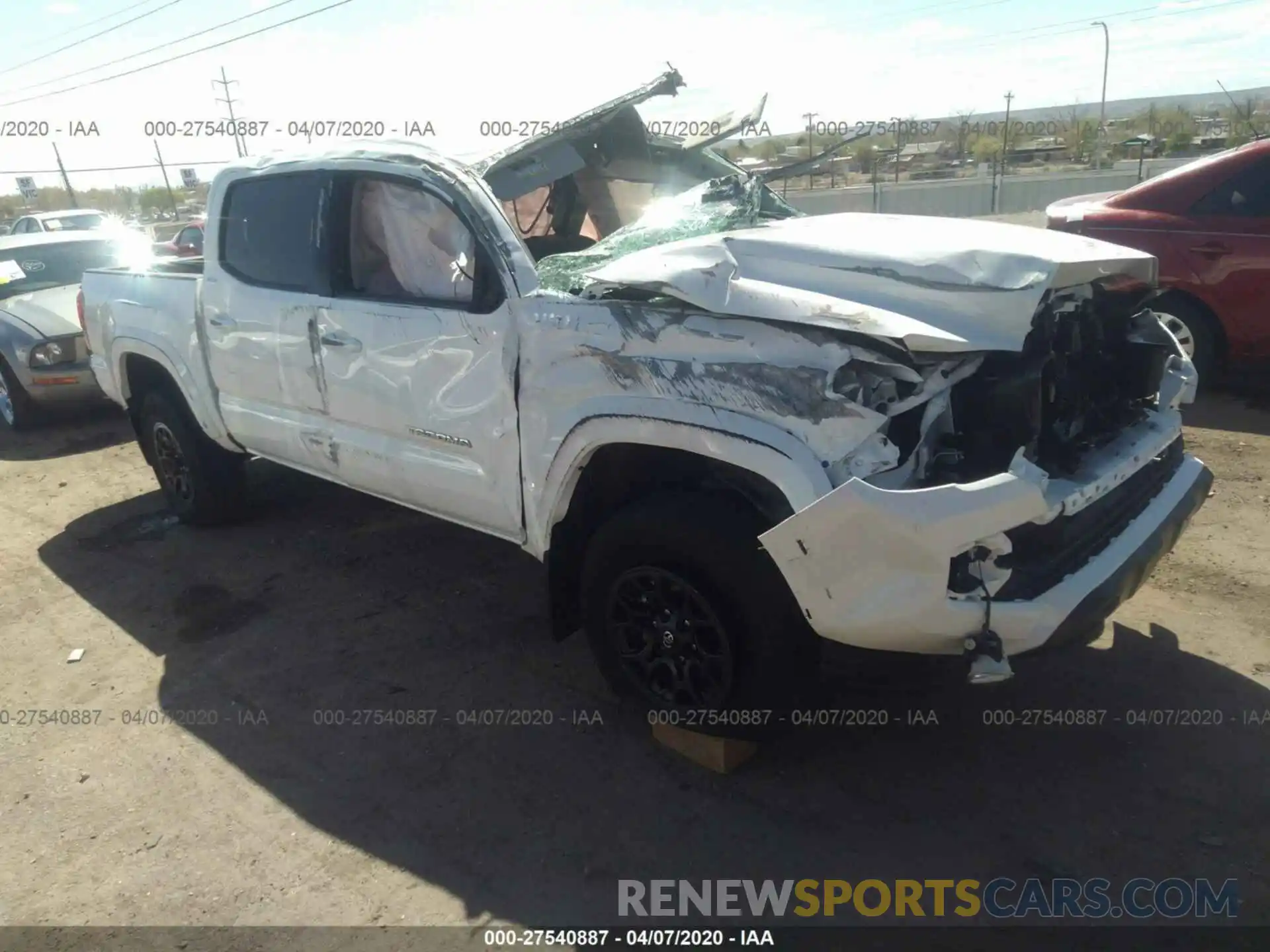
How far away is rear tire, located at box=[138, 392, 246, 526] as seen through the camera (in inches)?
208

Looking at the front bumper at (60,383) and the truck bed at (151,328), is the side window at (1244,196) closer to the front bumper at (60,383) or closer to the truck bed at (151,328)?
the truck bed at (151,328)

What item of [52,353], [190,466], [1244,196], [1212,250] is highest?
[1244,196]

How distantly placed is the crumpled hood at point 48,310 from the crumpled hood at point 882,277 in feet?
21.7

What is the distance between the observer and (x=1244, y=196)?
240 inches


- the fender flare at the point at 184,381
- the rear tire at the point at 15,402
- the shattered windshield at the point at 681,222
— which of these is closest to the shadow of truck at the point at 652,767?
the fender flare at the point at 184,381

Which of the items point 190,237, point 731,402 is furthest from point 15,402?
point 190,237

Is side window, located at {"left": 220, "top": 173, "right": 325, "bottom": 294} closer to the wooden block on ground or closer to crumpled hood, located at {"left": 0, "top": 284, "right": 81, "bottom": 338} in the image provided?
the wooden block on ground

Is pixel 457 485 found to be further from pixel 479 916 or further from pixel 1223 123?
pixel 1223 123

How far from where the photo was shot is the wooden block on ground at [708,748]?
10.1ft

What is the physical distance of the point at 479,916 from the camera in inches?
103

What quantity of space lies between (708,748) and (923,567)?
42.8 inches

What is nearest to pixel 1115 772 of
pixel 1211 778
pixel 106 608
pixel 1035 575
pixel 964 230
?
pixel 1211 778

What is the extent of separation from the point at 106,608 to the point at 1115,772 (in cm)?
446

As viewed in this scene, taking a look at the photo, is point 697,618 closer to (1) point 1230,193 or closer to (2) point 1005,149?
(1) point 1230,193
